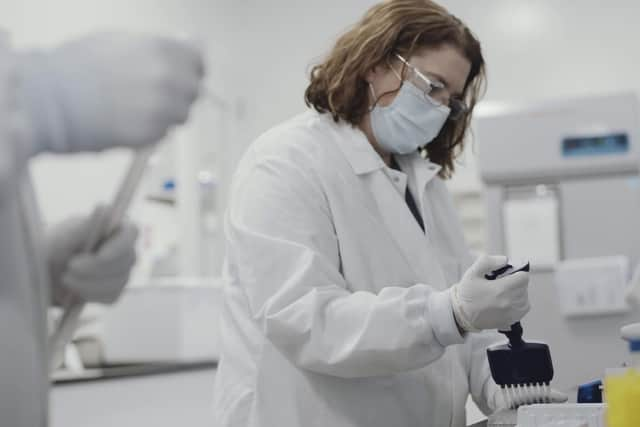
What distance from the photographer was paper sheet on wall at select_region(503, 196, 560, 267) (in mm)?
2881

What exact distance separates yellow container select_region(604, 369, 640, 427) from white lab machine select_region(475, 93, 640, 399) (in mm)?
1749

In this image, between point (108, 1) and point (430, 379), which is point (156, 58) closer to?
point (430, 379)

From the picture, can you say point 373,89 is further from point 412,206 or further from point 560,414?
point 560,414

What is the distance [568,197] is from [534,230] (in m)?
0.15

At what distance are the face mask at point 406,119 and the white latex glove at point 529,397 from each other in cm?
48

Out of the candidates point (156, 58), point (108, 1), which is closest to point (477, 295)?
point (156, 58)

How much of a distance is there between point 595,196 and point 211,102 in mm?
2072

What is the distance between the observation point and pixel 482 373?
162cm

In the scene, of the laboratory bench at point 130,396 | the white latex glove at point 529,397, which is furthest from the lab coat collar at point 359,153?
the laboratory bench at point 130,396

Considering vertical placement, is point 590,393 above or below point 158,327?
above

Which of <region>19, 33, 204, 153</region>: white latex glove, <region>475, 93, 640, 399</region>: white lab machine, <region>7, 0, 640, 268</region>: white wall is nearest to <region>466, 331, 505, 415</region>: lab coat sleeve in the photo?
<region>19, 33, 204, 153</region>: white latex glove

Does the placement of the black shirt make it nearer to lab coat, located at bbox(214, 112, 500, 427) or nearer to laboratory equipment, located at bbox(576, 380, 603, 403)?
lab coat, located at bbox(214, 112, 500, 427)

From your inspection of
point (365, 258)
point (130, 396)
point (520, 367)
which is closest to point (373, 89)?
point (365, 258)

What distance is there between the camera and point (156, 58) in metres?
0.78
